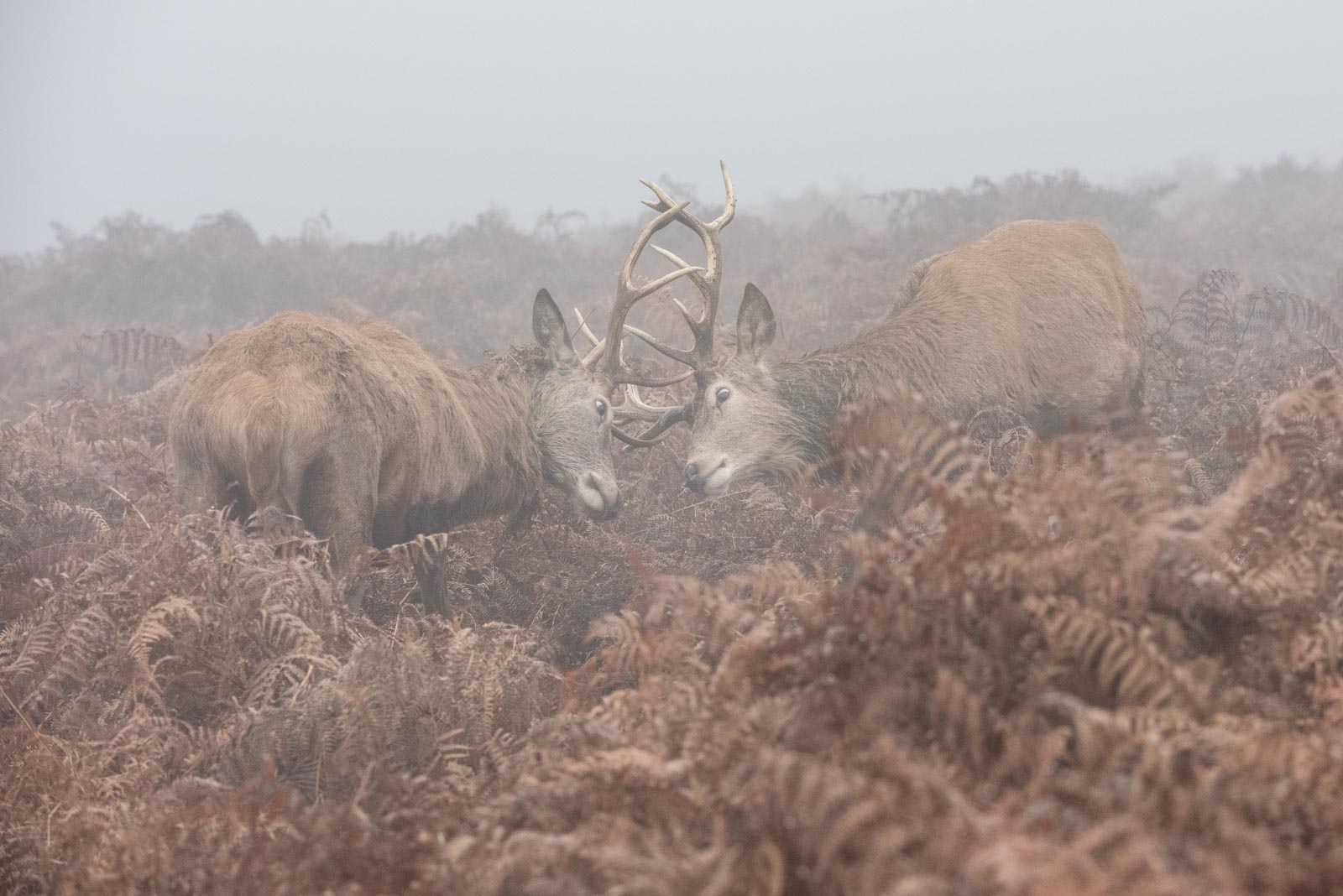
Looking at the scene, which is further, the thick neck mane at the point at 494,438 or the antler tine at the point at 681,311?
the antler tine at the point at 681,311

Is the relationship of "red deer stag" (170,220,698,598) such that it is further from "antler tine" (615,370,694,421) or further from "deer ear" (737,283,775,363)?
"antler tine" (615,370,694,421)

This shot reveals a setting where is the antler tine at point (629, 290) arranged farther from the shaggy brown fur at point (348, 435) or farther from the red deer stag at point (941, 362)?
the shaggy brown fur at point (348, 435)

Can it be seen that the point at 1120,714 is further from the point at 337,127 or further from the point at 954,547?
the point at 337,127

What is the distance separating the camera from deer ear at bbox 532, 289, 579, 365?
7.15 m

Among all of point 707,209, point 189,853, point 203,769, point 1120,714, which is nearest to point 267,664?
point 203,769

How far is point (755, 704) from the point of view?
2.51 m

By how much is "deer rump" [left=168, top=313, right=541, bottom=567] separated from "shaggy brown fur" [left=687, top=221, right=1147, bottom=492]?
1.71 metres

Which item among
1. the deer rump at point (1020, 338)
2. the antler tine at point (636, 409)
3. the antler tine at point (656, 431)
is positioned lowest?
the antler tine at point (656, 431)

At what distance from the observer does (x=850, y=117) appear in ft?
210

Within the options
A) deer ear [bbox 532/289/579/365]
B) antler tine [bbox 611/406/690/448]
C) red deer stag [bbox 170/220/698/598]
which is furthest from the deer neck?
deer ear [bbox 532/289/579/365]

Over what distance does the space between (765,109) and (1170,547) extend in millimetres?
65304

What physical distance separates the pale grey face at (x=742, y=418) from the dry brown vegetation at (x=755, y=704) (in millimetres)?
797

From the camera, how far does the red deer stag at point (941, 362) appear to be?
6773 millimetres

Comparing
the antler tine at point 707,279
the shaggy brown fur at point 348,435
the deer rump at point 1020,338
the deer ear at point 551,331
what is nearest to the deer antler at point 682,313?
the antler tine at point 707,279
